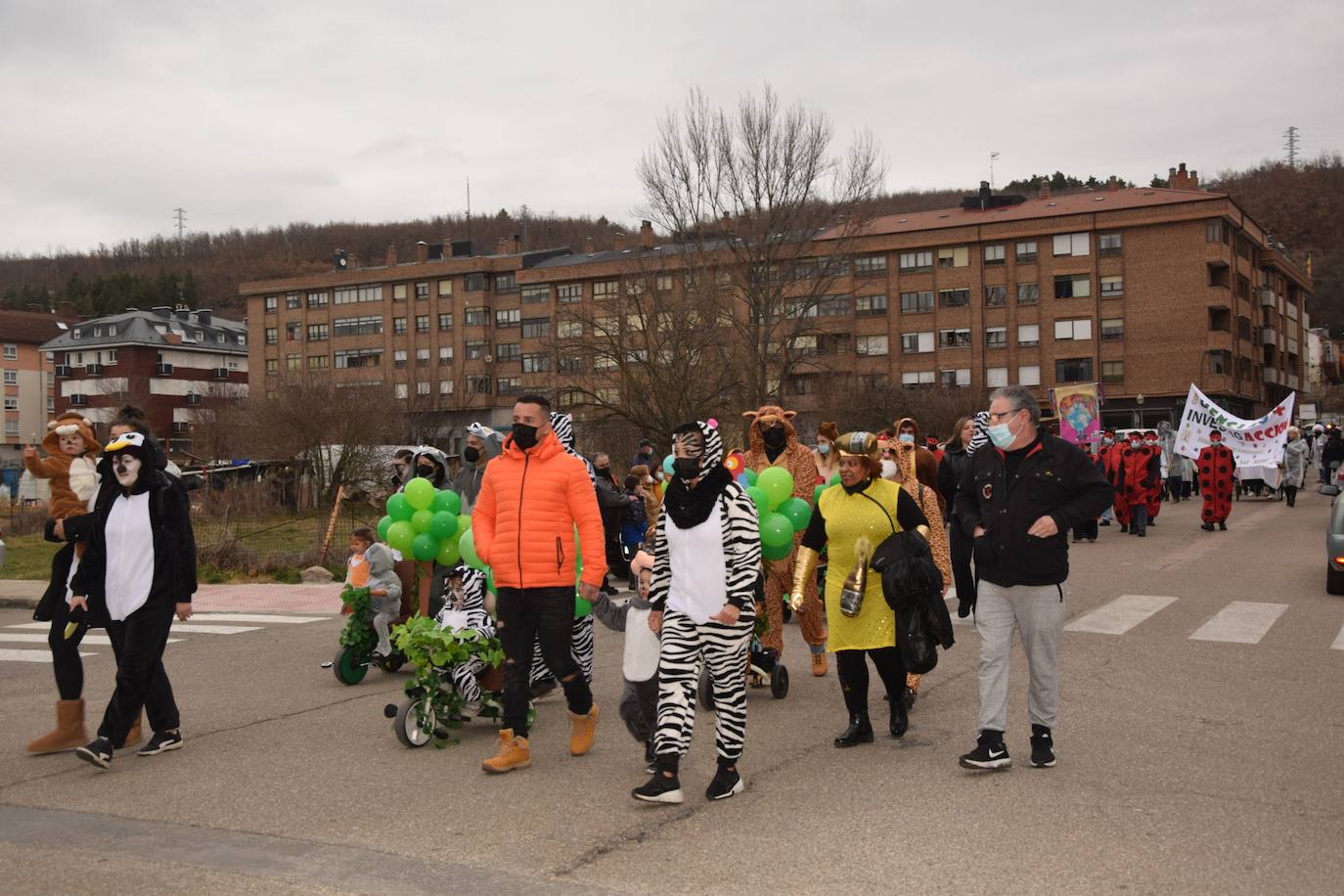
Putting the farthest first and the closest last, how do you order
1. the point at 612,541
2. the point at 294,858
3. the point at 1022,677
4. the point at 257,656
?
the point at 612,541 → the point at 257,656 → the point at 1022,677 → the point at 294,858

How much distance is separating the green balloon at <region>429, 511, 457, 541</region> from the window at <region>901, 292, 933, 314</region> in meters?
72.6

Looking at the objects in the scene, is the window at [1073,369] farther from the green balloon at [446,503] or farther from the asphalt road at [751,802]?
the green balloon at [446,503]

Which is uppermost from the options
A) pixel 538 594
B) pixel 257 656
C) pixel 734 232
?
pixel 734 232

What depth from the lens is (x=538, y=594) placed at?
23.0 ft

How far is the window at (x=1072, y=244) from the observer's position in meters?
75.4

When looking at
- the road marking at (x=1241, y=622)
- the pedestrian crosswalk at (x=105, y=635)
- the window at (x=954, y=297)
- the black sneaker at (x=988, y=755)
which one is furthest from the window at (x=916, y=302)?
the black sneaker at (x=988, y=755)

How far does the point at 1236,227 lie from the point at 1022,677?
75025mm

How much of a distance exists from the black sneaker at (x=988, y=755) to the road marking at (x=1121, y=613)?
227 inches

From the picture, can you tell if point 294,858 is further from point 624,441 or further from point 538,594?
point 624,441

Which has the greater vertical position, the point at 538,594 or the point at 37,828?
the point at 538,594

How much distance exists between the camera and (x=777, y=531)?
8.27 metres

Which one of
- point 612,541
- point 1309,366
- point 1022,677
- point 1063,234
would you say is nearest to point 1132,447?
point 612,541

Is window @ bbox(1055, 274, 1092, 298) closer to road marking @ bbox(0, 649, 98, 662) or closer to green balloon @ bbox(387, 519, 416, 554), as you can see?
road marking @ bbox(0, 649, 98, 662)

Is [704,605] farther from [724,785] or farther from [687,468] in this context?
[724,785]
